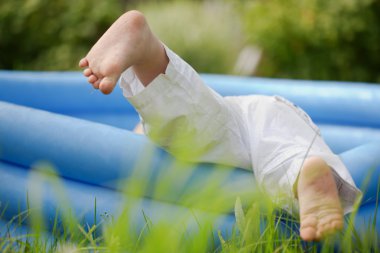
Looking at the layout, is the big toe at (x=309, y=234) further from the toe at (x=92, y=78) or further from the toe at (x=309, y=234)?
the toe at (x=92, y=78)

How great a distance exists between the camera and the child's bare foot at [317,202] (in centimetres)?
142

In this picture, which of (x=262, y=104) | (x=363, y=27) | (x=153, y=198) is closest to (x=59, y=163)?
(x=153, y=198)

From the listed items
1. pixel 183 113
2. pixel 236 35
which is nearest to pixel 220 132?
pixel 183 113

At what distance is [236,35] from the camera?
6285 millimetres

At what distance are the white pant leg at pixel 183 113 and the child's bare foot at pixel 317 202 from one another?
29 centimetres

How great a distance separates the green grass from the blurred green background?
3.65 meters

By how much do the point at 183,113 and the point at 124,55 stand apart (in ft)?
0.79

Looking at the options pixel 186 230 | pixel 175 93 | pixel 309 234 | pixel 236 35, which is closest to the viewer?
pixel 309 234

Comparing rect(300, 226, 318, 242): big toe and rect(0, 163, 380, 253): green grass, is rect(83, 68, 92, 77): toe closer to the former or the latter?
rect(0, 163, 380, 253): green grass

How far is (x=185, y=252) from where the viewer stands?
1250 millimetres

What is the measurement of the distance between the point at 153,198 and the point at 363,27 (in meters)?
3.85

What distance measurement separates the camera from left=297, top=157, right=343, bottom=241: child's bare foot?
1.42 m

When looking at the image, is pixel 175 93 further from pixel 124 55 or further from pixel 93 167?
pixel 93 167

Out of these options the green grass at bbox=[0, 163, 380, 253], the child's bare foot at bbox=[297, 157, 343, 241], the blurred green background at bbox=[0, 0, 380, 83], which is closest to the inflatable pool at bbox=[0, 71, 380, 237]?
the green grass at bbox=[0, 163, 380, 253]
